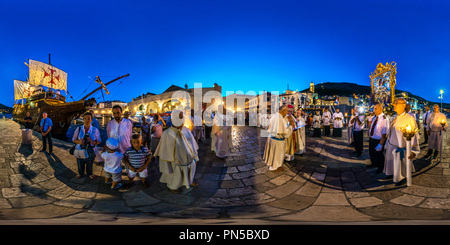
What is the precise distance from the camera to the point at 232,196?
11.1 ft

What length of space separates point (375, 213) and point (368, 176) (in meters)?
1.76

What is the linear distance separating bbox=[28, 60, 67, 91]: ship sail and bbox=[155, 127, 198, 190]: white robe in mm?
29764

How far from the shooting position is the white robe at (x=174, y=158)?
143 inches

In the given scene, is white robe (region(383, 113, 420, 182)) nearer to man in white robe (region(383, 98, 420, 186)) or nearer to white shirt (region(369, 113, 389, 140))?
man in white robe (region(383, 98, 420, 186))

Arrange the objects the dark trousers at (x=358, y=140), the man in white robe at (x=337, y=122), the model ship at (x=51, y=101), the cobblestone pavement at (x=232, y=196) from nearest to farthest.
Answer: the cobblestone pavement at (x=232, y=196) → the dark trousers at (x=358, y=140) → the man in white robe at (x=337, y=122) → the model ship at (x=51, y=101)

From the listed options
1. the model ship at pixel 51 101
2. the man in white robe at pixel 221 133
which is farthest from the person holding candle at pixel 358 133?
the model ship at pixel 51 101

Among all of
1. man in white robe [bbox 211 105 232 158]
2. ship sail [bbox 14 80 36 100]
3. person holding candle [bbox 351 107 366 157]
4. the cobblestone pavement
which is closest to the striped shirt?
the cobblestone pavement

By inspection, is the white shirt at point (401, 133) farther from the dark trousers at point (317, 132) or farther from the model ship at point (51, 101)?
the model ship at point (51, 101)

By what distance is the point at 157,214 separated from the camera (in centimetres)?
265

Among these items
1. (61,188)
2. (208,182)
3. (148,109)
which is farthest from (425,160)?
(148,109)

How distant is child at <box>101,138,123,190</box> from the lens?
359 centimetres

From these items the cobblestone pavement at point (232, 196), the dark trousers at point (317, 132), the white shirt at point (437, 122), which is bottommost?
the cobblestone pavement at point (232, 196)

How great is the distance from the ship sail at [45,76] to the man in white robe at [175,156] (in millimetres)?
29764

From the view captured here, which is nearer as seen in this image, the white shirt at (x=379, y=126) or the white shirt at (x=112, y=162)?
the white shirt at (x=112, y=162)
